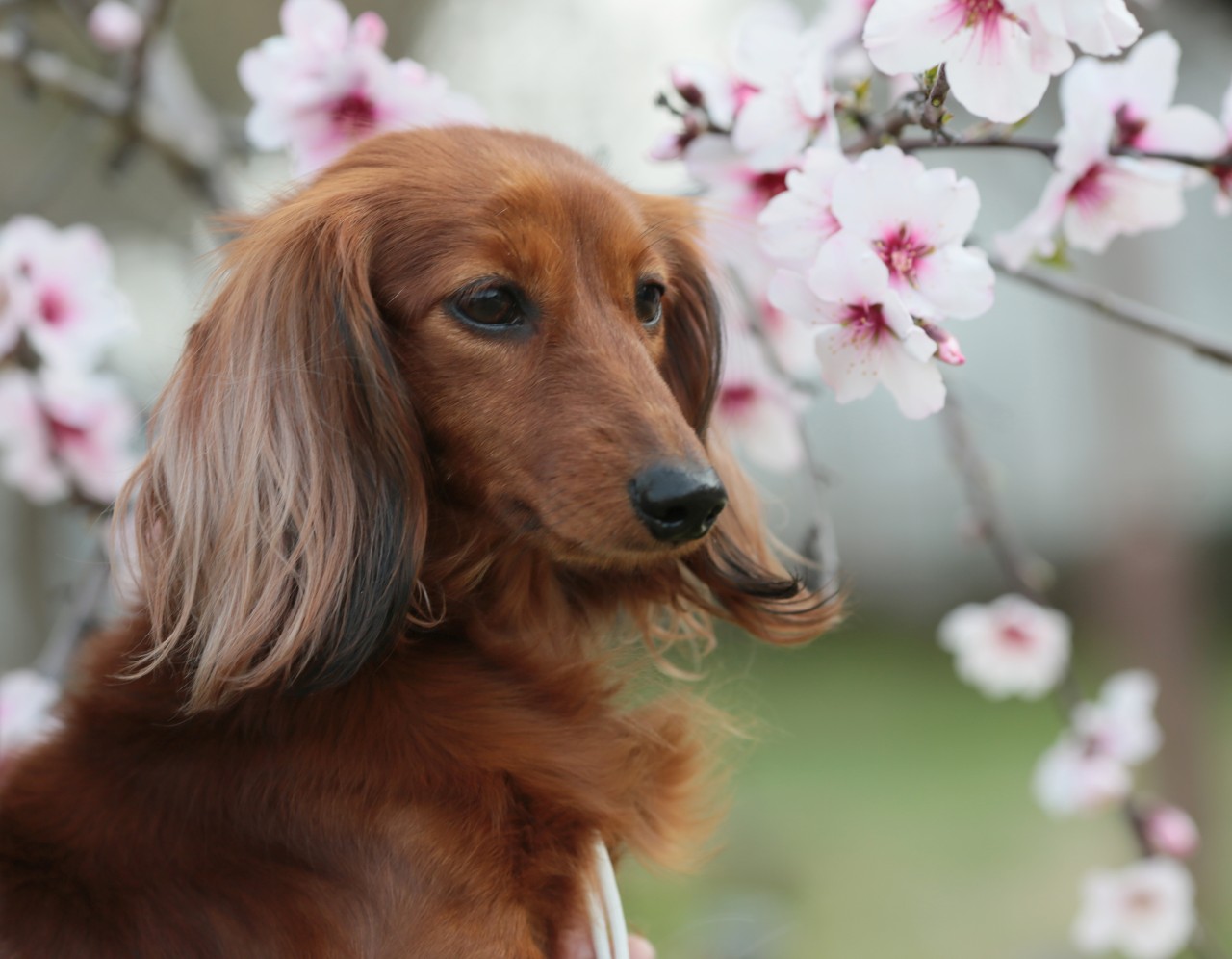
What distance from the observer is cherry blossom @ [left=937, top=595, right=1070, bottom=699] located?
3.17 meters

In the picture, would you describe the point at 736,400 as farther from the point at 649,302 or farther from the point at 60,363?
the point at 60,363

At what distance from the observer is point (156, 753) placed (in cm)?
178

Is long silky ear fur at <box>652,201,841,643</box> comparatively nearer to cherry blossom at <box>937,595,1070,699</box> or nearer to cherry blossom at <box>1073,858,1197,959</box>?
cherry blossom at <box>937,595,1070,699</box>

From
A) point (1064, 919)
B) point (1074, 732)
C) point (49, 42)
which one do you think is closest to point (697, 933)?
point (1064, 919)

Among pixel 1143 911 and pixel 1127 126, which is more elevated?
pixel 1127 126

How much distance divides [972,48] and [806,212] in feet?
1.06

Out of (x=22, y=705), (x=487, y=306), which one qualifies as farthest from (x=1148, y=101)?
(x=22, y=705)

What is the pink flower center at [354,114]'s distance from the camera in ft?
7.52

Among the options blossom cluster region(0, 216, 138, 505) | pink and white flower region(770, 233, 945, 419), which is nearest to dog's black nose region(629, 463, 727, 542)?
pink and white flower region(770, 233, 945, 419)

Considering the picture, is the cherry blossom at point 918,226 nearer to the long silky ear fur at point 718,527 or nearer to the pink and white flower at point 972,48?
the pink and white flower at point 972,48

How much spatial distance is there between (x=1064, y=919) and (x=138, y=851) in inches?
230

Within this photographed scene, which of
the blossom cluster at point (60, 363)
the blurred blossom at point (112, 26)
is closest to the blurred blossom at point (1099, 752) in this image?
the blossom cluster at point (60, 363)

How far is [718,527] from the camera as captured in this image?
2238mm

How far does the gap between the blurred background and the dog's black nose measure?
0.60 meters
